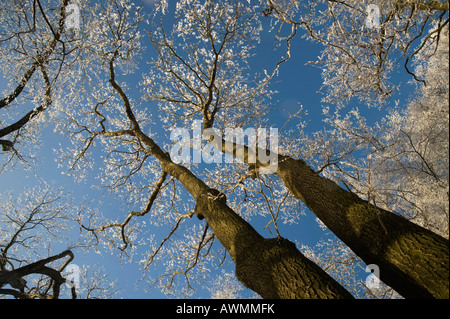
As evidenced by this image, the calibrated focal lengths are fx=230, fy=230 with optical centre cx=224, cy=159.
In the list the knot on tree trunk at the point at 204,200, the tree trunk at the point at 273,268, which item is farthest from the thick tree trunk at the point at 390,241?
the knot on tree trunk at the point at 204,200

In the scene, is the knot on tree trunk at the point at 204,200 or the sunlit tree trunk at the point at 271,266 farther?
the knot on tree trunk at the point at 204,200

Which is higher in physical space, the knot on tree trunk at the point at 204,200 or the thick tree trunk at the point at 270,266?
the knot on tree trunk at the point at 204,200

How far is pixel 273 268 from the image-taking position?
2.06m

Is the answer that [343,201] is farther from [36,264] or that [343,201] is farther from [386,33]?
[36,264]

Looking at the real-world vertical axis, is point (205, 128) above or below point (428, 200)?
above

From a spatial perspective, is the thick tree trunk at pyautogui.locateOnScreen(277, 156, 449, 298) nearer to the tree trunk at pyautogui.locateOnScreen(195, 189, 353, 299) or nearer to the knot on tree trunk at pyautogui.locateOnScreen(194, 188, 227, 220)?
the tree trunk at pyautogui.locateOnScreen(195, 189, 353, 299)

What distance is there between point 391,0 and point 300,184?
9.29 ft

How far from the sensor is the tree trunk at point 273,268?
1780 millimetres

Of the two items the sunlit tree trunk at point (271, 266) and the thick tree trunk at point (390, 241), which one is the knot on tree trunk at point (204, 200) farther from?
the thick tree trunk at point (390, 241)

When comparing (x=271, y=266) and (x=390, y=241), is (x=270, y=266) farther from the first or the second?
(x=390, y=241)

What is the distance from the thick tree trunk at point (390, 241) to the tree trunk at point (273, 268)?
1.83 ft

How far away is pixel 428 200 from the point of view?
504 centimetres

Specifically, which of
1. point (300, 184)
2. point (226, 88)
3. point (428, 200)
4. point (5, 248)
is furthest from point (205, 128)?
point (5, 248)
